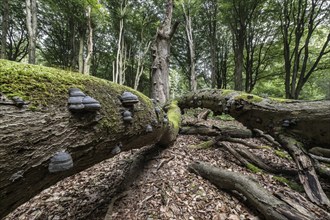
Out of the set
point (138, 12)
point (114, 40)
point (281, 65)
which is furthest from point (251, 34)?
point (114, 40)

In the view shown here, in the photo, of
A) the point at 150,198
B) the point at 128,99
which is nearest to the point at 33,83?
the point at 128,99

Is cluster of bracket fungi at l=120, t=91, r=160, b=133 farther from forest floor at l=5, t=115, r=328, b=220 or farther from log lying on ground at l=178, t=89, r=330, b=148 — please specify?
log lying on ground at l=178, t=89, r=330, b=148

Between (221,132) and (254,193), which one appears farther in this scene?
(221,132)

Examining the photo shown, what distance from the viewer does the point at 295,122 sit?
2.97 meters

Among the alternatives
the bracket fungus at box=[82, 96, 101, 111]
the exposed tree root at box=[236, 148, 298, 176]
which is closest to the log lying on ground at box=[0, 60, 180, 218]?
the bracket fungus at box=[82, 96, 101, 111]

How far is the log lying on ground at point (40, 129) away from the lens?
39.8 inches

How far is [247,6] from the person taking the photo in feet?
37.8

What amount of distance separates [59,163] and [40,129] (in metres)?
0.27

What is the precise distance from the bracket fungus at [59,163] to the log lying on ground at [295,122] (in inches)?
123

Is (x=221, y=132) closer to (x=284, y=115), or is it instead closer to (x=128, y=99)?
(x=284, y=115)

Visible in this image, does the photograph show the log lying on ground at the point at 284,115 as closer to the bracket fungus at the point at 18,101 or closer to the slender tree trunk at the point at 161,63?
the slender tree trunk at the point at 161,63

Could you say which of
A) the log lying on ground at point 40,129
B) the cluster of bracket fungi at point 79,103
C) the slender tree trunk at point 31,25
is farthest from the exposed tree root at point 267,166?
the slender tree trunk at point 31,25

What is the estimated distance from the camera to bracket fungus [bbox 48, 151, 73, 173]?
1158 millimetres

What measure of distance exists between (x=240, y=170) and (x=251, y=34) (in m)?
14.3
